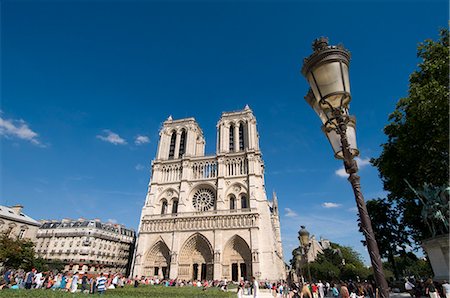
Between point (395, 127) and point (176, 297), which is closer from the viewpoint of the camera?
point (176, 297)

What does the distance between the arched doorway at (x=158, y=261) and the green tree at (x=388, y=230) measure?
19.2 meters

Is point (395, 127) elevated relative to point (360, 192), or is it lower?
elevated

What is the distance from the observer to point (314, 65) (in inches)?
123

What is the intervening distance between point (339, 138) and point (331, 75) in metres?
0.82

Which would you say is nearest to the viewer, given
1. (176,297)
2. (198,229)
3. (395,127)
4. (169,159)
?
(176,297)

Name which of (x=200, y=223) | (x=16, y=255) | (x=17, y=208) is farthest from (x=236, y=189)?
(x=17, y=208)

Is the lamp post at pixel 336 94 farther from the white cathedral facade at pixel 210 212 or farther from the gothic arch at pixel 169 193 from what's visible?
the gothic arch at pixel 169 193

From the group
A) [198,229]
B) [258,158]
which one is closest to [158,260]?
[198,229]

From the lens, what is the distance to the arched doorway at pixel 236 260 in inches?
968

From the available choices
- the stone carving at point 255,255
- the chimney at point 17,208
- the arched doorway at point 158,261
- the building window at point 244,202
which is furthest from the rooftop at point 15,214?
the stone carving at point 255,255

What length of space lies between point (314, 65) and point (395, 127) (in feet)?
49.6

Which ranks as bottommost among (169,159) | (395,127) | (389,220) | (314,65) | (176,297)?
(176,297)

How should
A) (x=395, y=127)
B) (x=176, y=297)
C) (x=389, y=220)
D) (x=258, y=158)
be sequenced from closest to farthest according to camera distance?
(x=176, y=297)
(x=395, y=127)
(x=389, y=220)
(x=258, y=158)

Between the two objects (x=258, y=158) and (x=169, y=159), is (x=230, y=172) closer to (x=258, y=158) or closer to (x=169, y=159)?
(x=258, y=158)
